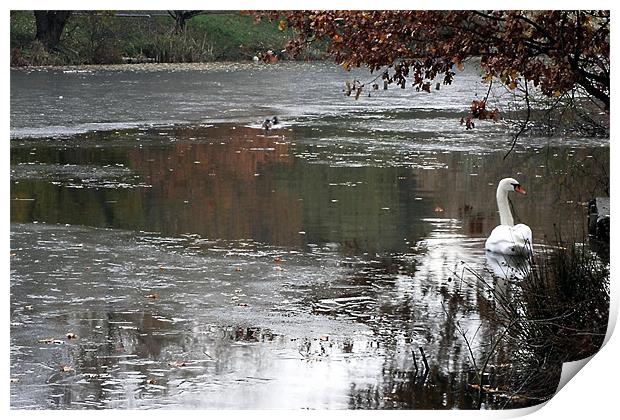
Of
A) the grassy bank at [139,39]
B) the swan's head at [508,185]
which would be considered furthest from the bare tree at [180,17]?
the swan's head at [508,185]

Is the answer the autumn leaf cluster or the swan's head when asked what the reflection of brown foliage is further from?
the autumn leaf cluster

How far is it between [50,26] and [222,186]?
141 inches

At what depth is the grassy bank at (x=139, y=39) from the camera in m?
13.2

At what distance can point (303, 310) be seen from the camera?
7391mm

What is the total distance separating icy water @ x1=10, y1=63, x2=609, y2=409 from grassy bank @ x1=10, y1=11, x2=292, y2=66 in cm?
108

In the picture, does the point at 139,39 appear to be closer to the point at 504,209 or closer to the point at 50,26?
the point at 50,26

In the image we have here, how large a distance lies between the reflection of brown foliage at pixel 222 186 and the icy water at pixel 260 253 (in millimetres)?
40

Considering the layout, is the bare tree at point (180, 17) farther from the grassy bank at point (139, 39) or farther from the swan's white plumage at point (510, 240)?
the swan's white plumage at point (510, 240)

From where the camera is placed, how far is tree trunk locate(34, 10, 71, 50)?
45.3ft

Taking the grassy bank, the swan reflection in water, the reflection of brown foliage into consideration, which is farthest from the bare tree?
the swan reflection in water

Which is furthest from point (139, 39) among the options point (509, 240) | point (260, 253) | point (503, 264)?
point (503, 264)
